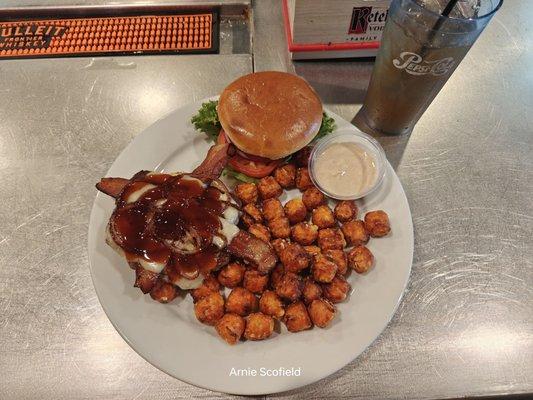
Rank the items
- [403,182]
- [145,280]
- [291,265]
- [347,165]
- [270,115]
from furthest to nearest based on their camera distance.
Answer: [403,182] → [347,165] → [270,115] → [291,265] → [145,280]

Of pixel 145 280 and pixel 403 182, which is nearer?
pixel 145 280

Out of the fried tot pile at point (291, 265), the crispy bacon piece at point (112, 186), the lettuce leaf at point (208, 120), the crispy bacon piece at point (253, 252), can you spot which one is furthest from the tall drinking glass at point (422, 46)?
the crispy bacon piece at point (112, 186)

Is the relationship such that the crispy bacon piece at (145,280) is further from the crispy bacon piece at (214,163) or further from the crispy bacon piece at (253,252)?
the crispy bacon piece at (214,163)

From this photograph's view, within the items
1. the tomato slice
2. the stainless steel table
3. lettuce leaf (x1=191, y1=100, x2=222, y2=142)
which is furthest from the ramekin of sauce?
lettuce leaf (x1=191, y1=100, x2=222, y2=142)

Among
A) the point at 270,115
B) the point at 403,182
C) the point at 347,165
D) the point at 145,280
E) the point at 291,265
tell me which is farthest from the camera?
the point at 403,182

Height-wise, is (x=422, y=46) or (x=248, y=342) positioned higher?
(x=422, y=46)

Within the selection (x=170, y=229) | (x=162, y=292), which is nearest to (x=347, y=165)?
(x=170, y=229)

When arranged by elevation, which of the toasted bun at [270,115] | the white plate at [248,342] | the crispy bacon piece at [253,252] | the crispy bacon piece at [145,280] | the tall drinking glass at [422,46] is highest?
the tall drinking glass at [422,46]

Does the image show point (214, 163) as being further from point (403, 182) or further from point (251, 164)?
point (403, 182)
